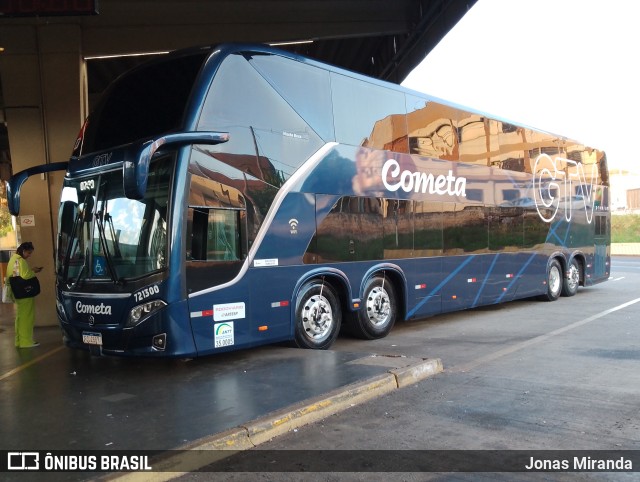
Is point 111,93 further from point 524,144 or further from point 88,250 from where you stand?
point 524,144


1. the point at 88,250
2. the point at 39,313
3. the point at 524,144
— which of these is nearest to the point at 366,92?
the point at 88,250

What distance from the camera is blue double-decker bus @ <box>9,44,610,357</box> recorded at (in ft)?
22.4

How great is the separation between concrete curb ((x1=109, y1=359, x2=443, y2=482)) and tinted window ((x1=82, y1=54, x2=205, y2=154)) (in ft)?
11.9

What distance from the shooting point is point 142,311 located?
6.73 metres

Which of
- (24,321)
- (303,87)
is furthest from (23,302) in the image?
(303,87)

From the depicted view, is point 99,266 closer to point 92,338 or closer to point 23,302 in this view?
point 92,338

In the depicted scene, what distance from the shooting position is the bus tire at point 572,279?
16.0 metres

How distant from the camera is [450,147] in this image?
11438 millimetres

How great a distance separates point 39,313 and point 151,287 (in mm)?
6523

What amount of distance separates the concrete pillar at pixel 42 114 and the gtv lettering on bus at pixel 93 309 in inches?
203

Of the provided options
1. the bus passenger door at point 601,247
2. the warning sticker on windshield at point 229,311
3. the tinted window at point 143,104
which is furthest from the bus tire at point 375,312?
the bus passenger door at point 601,247

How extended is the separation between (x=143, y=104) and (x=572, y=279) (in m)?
13.1

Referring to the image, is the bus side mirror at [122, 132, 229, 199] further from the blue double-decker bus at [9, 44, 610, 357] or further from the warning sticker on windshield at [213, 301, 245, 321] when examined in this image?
the warning sticker on windshield at [213, 301, 245, 321]

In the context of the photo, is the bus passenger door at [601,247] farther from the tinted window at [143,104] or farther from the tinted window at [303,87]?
the tinted window at [143,104]
